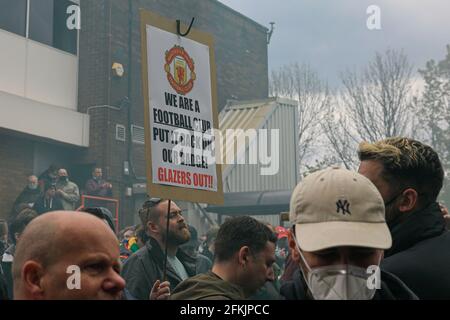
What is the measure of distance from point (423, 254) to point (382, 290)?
0.50m

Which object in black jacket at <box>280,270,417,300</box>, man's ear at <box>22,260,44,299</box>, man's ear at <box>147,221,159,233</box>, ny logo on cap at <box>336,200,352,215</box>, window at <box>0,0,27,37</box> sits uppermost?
window at <box>0,0,27,37</box>

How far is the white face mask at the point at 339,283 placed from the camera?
2422mm

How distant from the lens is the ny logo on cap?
8.24 feet

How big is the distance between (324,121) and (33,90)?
34.4 ft

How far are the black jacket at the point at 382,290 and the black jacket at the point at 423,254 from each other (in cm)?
26

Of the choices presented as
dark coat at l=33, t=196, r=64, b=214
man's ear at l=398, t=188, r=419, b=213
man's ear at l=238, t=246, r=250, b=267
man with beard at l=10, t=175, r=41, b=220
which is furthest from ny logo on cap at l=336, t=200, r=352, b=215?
man with beard at l=10, t=175, r=41, b=220

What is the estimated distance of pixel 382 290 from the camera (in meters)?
2.62

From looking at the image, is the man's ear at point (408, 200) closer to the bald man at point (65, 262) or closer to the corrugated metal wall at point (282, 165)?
the bald man at point (65, 262)

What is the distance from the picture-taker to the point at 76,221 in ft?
7.72

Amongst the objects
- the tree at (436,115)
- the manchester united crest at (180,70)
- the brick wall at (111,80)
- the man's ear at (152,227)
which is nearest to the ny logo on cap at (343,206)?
the manchester united crest at (180,70)

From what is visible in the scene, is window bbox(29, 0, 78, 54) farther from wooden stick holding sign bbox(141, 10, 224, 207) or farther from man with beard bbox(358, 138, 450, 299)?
man with beard bbox(358, 138, 450, 299)

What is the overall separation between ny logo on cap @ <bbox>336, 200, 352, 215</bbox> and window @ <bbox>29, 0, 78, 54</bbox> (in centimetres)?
1561

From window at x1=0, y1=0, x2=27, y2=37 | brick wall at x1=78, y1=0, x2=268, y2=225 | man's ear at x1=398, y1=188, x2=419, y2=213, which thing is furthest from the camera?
brick wall at x1=78, y1=0, x2=268, y2=225

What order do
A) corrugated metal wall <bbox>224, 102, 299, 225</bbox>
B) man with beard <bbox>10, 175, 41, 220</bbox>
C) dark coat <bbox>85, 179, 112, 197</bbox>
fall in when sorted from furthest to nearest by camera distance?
corrugated metal wall <bbox>224, 102, 299, 225</bbox>
dark coat <bbox>85, 179, 112, 197</bbox>
man with beard <bbox>10, 175, 41, 220</bbox>
